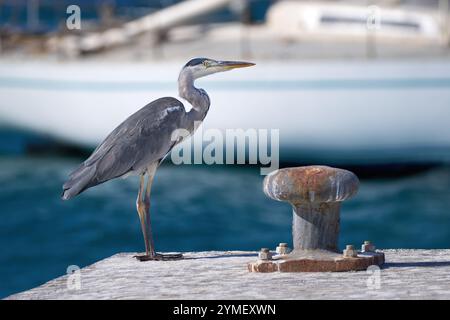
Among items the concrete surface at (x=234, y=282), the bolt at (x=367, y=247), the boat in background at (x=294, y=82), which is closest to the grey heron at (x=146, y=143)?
the concrete surface at (x=234, y=282)

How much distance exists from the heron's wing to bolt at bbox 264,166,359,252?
93 cm

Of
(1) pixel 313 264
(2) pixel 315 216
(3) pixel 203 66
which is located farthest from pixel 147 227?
(1) pixel 313 264

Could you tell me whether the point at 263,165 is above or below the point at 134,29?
below

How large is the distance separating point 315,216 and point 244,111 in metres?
11.6

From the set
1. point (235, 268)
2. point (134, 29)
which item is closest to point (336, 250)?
point (235, 268)

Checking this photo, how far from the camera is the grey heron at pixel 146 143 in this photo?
8.29 meters

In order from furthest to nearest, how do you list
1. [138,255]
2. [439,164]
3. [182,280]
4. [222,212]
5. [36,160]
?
[36,160]
[439,164]
[222,212]
[138,255]
[182,280]

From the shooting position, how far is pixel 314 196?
24.9 ft

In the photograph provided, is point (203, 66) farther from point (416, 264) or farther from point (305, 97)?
point (305, 97)

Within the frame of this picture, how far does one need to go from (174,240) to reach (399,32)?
5999 mm

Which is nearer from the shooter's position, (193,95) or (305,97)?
(193,95)

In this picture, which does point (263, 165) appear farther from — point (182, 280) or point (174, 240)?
point (182, 280)

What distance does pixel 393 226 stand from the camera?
16922mm
